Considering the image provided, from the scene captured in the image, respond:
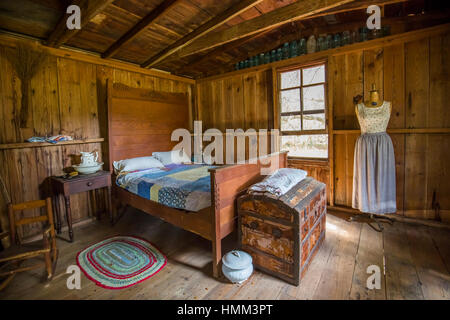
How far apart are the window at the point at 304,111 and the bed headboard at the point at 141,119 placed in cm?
186

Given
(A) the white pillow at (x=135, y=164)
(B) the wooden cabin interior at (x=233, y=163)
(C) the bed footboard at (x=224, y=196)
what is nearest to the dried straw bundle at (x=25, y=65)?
(B) the wooden cabin interior at (x=233, y=163)

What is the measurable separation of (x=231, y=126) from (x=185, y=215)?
2.50 metres

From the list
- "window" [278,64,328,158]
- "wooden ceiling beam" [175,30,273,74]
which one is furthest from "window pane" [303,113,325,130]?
"wooden ceiling beam" [175,30,273,74]

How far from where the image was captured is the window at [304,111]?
10.5 feet

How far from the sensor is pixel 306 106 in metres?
3.31

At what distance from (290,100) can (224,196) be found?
232cm

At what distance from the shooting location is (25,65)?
8.00 feet

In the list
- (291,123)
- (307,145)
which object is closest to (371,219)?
(307,145)

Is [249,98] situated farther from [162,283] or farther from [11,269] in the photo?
[11,269]

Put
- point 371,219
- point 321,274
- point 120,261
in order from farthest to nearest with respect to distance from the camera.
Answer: point 371,219 < point 120,261 < point 321,274

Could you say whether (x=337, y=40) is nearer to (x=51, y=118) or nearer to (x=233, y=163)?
(x=233, y=163)

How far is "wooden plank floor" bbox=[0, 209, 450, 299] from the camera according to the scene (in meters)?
1.58
